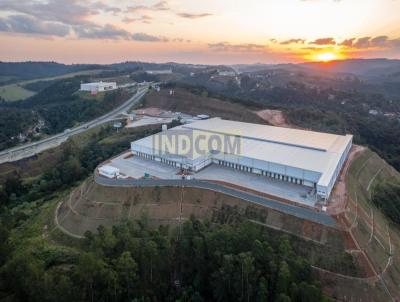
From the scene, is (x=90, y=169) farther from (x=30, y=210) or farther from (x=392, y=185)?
(x=392, y=185)

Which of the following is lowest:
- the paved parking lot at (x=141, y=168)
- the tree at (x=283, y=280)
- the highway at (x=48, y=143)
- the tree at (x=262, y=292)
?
the highway at (x=48, y=143)

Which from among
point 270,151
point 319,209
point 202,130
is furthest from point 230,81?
point 319,209

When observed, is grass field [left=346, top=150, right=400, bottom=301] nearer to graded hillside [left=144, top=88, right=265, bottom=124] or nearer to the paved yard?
the paved yard

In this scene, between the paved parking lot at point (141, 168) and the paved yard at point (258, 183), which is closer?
the paved yard at point (258, 183)

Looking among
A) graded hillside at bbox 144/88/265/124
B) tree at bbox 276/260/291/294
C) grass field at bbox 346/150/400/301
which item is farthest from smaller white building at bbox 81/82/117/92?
tree at bbox 276/260/291/294

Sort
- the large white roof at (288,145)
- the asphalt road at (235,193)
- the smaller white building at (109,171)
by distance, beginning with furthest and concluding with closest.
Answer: the smaller white building at (109,171) → the large white roof at (288,145) → the asphalt road at (235,193)

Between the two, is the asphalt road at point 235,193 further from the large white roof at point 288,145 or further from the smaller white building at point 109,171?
the large white roof at point 288,145

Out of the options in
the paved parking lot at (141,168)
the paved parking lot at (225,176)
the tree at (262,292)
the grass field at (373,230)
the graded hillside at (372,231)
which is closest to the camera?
the tree at (262,292)

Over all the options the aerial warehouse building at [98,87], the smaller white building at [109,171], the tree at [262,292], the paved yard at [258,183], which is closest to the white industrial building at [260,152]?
the paved yard at [258,183]
